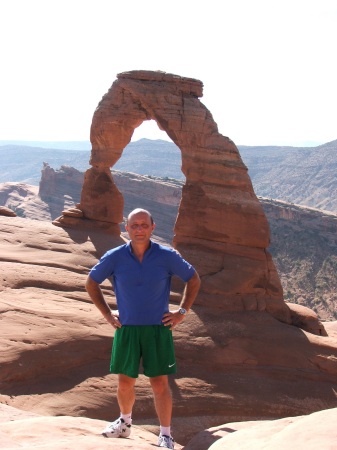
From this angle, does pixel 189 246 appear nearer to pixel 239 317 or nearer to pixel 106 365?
pixel 239 317

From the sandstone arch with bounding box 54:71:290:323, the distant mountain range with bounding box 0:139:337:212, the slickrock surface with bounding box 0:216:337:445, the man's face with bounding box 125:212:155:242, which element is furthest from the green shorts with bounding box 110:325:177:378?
the distant mountain range with bounding box 0:139:337:212

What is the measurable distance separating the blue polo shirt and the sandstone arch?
949cm

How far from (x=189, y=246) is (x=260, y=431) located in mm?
11266

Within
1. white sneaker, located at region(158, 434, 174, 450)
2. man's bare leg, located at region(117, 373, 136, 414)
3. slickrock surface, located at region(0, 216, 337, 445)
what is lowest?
slickrock surface, located at region(0, 216, 337, 445)

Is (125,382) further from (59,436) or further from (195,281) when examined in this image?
(195,281)

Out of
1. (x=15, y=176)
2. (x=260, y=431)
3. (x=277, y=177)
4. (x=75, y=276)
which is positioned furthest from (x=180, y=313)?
(x=15, y=176)

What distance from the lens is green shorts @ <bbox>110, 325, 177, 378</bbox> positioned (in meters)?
5.62

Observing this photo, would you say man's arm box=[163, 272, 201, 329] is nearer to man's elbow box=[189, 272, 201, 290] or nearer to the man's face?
man's elbow box=[189, 272, 201, 290]

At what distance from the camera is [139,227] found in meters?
5.61

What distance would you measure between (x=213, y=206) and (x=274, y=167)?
12774 cm

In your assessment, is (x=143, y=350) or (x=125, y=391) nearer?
(x=143, y=350)

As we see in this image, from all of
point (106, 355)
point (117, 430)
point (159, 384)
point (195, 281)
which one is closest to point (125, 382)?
point (159, 384)

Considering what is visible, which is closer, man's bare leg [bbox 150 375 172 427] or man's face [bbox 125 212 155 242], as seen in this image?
man's face [bbox 125 212 155 242]

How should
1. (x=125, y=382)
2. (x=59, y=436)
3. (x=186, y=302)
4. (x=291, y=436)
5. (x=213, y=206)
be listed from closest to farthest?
(x=291, y=436) < (x=59, y=436) < (x=125, y=382) < (x=186, y=302) < (x=213, y=206)
